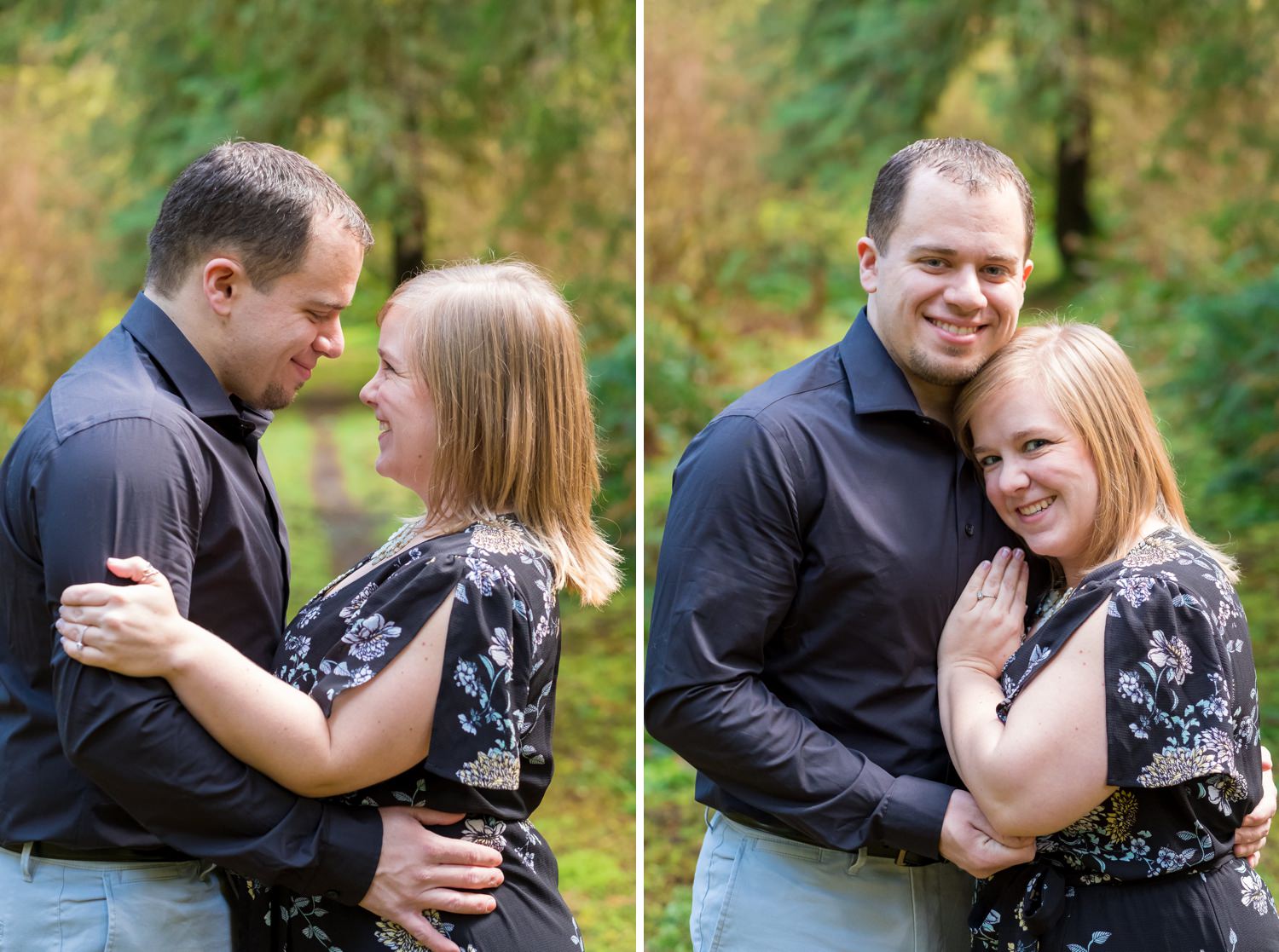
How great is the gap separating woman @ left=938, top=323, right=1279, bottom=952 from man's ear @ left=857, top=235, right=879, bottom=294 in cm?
31

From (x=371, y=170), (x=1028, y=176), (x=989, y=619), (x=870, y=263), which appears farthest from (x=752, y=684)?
(x=1028, y=176)

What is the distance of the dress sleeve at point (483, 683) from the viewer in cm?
196

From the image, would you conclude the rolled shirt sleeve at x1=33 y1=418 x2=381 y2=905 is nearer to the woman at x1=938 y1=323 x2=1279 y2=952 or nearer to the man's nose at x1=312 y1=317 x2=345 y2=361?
the man's nose at x1=312 y1=317 x2=345 y2=361

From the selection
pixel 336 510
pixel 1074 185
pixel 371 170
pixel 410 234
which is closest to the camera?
pixel 371 170

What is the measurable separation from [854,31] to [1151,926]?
7735 millimetres

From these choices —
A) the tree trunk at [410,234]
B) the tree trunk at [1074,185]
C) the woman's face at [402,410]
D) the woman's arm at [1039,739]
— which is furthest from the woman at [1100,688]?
the tree trunk at [1074,185]

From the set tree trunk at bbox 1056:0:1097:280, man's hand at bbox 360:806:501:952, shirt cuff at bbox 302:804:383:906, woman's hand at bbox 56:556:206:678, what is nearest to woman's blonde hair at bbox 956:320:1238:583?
man's hand at bbox 360:806:501:952

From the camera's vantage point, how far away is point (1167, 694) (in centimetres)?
202

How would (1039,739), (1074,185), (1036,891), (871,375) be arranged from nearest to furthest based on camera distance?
(1039,739) < (1036,891) < (871,375) < (1074,185)

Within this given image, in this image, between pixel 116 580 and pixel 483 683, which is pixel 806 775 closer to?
pixel 483 683

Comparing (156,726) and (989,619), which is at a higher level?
(989,619)

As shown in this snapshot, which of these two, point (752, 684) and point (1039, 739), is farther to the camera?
point (752, 684)

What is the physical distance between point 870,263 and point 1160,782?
3.54 feet

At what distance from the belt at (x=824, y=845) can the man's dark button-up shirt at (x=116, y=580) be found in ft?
2.35
